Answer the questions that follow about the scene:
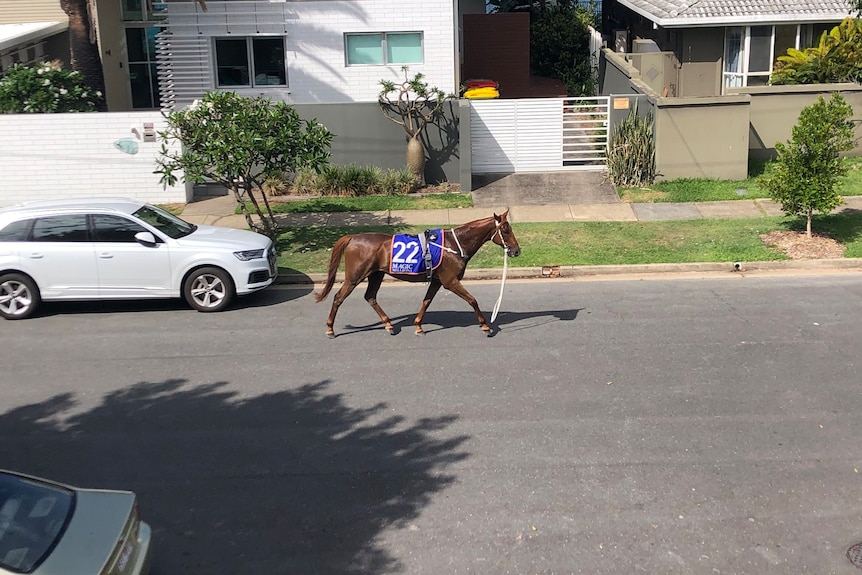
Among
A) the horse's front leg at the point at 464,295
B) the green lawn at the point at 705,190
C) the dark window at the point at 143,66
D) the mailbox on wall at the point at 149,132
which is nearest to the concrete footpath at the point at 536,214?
the green lawn at the point at 705,190

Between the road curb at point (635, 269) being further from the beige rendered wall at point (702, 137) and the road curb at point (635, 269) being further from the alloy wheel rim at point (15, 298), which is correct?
the beige rendered wall at point (702, 137)

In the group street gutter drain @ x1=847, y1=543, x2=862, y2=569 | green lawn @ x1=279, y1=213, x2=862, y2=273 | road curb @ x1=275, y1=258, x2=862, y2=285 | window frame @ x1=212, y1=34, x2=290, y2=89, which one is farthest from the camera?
window frame @ x1=212, y1=34, x2=290, y2=89

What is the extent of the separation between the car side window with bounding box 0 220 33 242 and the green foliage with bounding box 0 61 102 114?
7.88m

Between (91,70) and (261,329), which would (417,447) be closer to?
(261,329)

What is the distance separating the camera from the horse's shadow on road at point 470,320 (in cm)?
1196

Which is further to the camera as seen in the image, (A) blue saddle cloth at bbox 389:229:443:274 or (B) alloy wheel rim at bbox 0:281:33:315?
(B) alloy wheel rim at bbox 0:281:33:315

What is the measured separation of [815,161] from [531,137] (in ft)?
23.3

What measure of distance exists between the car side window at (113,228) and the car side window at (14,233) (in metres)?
0.95

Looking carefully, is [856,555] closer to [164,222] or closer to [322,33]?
[164,222]

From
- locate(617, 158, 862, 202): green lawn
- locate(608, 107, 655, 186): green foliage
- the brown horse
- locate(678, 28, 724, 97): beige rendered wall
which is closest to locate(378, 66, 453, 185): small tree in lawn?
locate(608, 107, 655, 186): green foliage

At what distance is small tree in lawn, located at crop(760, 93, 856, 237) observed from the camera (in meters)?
14.9

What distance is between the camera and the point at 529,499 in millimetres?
7363

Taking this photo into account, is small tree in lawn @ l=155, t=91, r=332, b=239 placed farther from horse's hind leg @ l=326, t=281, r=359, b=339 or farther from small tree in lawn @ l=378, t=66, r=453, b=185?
horse's hind leg @ l=326, t=281, r=359, b=339

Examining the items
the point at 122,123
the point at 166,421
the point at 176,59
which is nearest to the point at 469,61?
the point at 176,59
